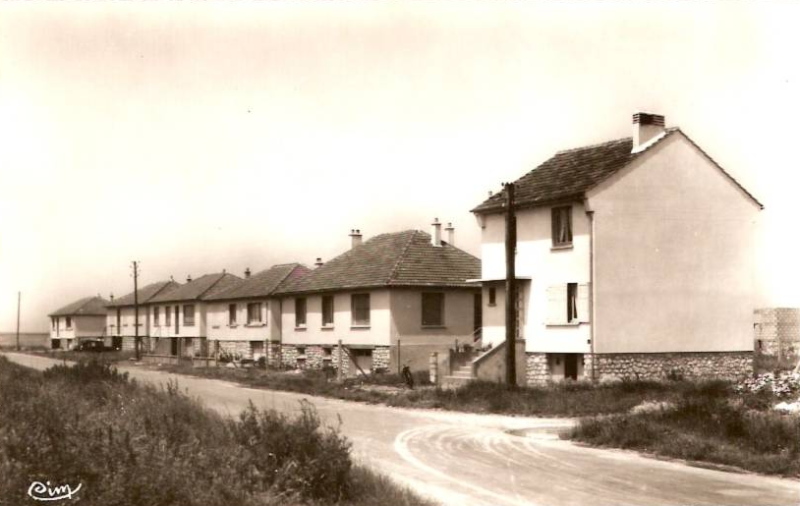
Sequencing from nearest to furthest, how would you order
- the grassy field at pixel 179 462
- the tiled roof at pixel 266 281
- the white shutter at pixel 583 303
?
the grassy field at pixel 179 462, the white shutter at pixel 583 303, the tiled roof at pixel 266 281

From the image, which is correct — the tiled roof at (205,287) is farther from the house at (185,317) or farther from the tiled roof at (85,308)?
the tiled roof at (85,308)

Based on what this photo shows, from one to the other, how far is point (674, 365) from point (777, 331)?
655 inches

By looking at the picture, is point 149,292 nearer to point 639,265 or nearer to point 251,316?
point 251,316

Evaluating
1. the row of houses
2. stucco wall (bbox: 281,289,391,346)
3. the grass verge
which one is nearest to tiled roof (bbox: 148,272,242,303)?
stucco wall (bbox: 281,289,391,346)

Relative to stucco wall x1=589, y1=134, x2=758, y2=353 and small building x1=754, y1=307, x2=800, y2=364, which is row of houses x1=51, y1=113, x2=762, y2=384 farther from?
small building x1=754, y1=307, x2=800, y2=364

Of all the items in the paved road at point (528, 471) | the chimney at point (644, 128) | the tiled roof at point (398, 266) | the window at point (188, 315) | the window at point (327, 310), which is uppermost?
the chimney at point (644, 128)

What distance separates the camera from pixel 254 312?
52.3 meters

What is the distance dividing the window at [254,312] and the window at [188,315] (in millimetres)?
12776

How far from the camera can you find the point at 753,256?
30.5 metres

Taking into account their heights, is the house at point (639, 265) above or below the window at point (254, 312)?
above

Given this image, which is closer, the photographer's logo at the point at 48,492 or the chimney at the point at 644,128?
the photographer's logo at the point at 48,492

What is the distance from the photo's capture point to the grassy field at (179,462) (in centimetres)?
829

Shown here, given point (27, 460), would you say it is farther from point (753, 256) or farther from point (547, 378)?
point (753, 256)

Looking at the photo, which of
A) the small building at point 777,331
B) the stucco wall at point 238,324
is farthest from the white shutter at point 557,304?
the stucco wall at point 238,324
